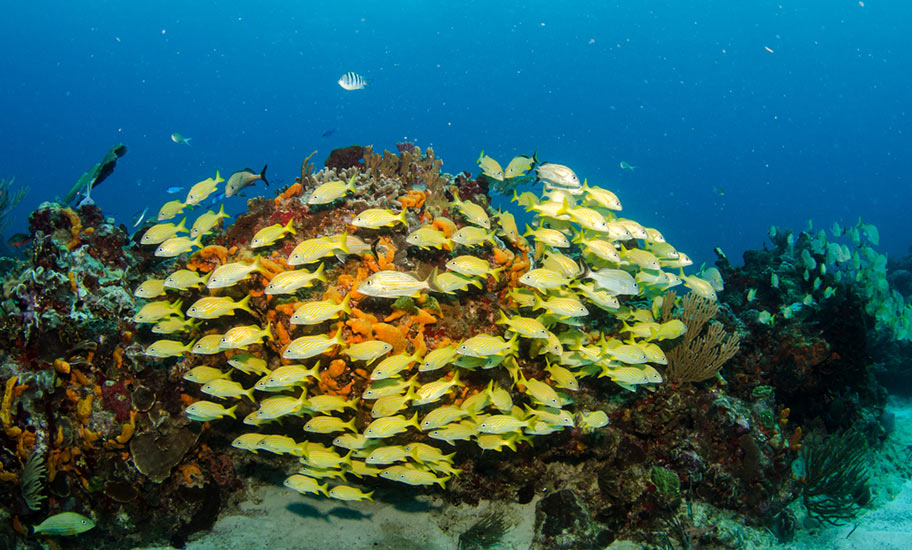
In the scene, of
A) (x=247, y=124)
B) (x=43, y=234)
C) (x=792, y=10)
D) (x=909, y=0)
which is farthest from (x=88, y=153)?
(x=909, y=0)

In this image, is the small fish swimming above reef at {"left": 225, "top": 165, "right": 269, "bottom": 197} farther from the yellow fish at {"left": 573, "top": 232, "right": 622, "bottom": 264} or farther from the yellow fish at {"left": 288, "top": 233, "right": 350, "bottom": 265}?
the yellow fish at {"left": 573, "top": 232, "right": 622, "bottom": 264}

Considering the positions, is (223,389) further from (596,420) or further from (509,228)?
(596,420)

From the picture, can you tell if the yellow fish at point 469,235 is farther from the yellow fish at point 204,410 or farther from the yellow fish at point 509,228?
the yellow fish at point 204,410

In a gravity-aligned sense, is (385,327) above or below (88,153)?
below

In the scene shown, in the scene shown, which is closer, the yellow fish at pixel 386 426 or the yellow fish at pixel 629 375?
the yellow fish at pixel 386 426

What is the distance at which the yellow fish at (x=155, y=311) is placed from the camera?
16.3ft

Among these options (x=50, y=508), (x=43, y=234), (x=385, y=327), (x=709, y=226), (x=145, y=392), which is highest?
(x=709, y=226)

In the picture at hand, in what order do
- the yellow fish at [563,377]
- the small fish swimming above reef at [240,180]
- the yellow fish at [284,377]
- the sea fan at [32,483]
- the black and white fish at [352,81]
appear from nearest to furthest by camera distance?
1. the yellow fish at [284,377]
2. the sea fan at [32,483]
3. the yellow fish at [563,377]
4. the small fish swimming above reef at [240,180]
5. the black and white fish at [352,81]

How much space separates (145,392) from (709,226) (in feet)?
328

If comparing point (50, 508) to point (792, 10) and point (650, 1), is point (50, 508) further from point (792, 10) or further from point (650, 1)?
point (792, 10)

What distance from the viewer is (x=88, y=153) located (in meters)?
125

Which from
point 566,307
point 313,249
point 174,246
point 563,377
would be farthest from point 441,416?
point 174,246

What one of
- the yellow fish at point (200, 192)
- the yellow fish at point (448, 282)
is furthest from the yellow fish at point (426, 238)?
the yellow fish at point (200, 192)

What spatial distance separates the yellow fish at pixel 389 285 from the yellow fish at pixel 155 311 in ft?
8.44
